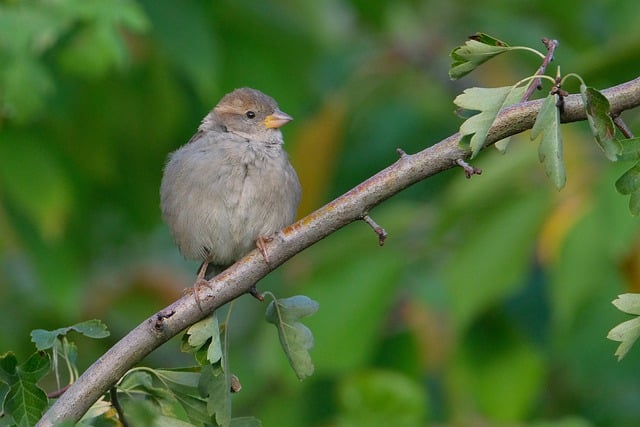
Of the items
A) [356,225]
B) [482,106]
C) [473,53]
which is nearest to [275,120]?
[356,225]

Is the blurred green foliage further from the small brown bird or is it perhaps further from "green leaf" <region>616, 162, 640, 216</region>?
"green leaf" <region>616, 162, 640, 216</region>

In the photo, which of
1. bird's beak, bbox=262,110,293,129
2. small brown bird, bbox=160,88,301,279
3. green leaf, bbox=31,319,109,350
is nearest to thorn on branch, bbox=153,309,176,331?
green leaf, bbox=31,319,109,350

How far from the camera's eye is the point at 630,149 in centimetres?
278

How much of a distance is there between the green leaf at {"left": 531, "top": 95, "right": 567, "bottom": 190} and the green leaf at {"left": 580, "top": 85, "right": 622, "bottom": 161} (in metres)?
0.08

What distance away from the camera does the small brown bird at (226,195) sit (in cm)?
471

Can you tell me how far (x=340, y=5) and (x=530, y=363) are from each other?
473 cm

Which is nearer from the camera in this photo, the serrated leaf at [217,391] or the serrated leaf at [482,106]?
the serrated leaf at [482,106]

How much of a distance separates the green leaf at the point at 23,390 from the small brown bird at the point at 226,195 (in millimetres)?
1791

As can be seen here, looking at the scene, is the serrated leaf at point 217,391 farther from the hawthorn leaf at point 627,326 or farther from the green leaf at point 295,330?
the hawthorn leaf at point 627,326

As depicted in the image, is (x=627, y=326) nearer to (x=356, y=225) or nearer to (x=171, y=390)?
(x=171, y=390)

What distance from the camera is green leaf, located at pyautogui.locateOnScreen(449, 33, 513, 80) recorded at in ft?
9.61

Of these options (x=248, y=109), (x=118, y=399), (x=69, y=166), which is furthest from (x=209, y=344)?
(x=69, y=166)

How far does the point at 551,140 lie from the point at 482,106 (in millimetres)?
186

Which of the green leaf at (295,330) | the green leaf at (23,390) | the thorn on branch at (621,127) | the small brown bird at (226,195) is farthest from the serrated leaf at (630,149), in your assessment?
the small brown bird at (226,195)
